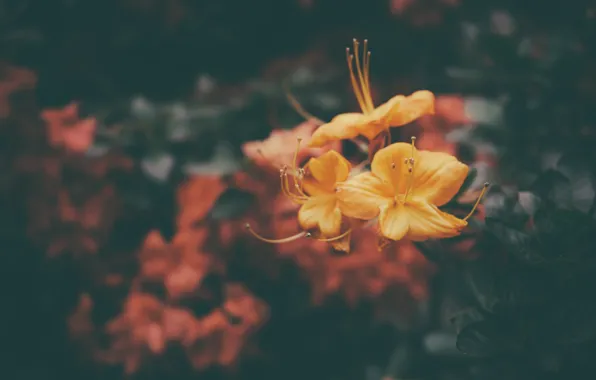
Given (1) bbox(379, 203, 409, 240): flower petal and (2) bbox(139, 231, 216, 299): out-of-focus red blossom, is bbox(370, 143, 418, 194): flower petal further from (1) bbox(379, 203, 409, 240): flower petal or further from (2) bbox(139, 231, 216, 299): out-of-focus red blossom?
(2) bbox(139, 231, 216, 299): out-of-focus red blossom

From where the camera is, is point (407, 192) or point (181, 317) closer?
point (407, 192)

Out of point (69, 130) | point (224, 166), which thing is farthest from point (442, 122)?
point (69, 130)

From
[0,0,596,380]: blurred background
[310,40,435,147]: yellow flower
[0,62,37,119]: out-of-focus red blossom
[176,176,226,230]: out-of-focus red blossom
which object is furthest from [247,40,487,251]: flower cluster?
[0,62,37,119]: out-of-focus red blossom

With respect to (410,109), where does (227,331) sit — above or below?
below

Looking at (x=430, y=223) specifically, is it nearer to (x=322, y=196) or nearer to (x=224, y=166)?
(x=322, y=196)

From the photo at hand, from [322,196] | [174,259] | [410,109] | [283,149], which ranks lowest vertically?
[174,259]

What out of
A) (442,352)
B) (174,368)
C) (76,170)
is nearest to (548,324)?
(442,352)

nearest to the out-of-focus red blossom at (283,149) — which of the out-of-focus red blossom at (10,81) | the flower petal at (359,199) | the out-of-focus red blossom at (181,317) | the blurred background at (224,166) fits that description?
the blurred background at (224,166)
